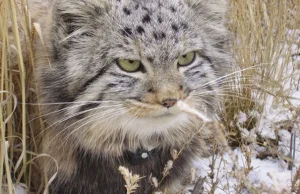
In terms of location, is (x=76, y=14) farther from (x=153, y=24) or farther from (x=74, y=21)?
(x=153, y=24)

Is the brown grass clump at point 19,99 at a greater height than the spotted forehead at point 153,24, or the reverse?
the spotted forehead at point 153,24

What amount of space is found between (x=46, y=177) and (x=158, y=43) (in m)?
0.90

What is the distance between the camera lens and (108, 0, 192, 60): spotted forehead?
2.11 m

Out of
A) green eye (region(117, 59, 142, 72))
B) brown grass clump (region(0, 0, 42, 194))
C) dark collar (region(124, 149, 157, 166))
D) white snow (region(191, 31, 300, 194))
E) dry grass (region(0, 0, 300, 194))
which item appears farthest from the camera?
white snow (region(191, 31, 300, 194))

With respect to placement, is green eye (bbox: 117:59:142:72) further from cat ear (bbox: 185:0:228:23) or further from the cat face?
cat ear (bbox: 185:0:228:23)

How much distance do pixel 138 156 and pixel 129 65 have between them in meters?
0.54

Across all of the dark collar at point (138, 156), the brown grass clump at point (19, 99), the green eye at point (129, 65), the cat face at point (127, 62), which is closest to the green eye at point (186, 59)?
the cat face at point (127, 62)

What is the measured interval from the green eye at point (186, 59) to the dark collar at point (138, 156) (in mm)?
523

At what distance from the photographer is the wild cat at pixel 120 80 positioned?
2.12 meters

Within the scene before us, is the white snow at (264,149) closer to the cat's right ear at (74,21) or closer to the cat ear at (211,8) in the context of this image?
the cat ear at (211,8)

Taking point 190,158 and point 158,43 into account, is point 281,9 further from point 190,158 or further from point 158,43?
point 158,43

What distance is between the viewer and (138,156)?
2467 mm

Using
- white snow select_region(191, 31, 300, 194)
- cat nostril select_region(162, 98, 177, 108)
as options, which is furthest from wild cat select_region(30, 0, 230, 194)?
white snow select_region(191, 31, 300, 194)

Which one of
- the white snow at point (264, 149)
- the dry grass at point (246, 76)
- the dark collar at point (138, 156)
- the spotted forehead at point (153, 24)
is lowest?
the white snow at point (264, 149)
